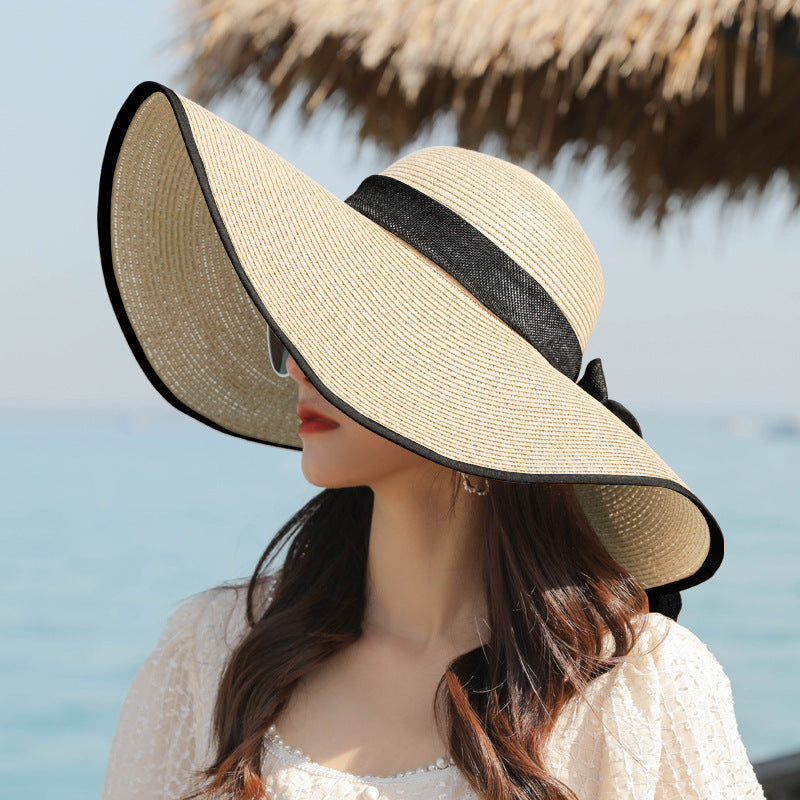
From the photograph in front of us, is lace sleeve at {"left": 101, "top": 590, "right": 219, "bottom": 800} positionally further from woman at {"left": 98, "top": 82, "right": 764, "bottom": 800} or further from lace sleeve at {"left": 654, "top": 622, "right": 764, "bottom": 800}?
lace sleeve at {"left": 654, "top": 622, "right": 764, "bottom": 800}

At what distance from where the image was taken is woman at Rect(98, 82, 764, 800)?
798 mm

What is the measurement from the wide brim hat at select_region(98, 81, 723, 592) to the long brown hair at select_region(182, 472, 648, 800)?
113mm

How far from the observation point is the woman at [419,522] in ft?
2.62

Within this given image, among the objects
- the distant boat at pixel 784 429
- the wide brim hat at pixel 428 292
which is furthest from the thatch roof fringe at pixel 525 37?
the distant boat at pixel 784 429

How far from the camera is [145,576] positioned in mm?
13922

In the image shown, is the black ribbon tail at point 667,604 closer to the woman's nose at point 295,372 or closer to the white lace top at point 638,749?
the white lace top at point 638,749

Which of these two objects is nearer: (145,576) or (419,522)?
(419,522)

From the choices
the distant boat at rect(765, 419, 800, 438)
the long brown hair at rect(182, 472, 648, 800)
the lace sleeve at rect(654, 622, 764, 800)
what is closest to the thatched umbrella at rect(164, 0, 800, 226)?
the long brown hair at rect(182, 472, 648, 800)

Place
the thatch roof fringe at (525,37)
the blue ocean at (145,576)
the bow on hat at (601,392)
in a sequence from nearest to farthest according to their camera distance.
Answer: the bow on hat at (601,392) → the thatch roof fringe at (525,37) → the blue ocean at (145,576)

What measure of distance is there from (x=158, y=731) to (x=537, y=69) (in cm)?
118

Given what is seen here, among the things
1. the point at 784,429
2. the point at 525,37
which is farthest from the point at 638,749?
the point at 784,429

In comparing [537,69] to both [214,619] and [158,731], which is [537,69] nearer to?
[214,619]

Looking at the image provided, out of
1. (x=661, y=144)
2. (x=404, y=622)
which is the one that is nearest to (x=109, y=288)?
(x=404, y=622)

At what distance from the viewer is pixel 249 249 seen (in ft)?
2.61
